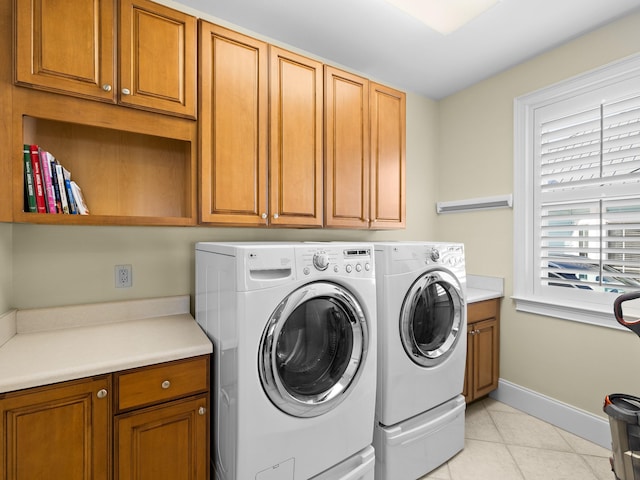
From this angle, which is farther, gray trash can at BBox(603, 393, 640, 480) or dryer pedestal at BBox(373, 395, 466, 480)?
dryer pedestal at BBox(373, 395, 466, 480)

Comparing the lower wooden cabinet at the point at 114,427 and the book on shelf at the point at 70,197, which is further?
the book on shelf at the point at 70,197

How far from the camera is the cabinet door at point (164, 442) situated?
121 cm

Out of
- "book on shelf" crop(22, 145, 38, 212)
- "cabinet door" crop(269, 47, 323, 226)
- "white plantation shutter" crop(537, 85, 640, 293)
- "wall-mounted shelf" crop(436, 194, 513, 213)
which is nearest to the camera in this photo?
"book on shelf" crop(22, 145, 38, 212)

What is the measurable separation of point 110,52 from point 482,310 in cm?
277

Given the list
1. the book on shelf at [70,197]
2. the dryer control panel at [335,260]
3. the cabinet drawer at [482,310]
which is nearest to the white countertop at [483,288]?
the cabinet drawer at [482,310]

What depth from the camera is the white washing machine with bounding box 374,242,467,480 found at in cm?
170

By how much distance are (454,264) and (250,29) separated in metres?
2.01

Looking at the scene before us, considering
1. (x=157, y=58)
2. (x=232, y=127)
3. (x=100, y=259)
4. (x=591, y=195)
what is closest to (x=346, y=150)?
(x=232, y=127)

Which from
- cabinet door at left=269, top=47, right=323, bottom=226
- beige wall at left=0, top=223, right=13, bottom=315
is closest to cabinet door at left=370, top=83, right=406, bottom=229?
cabinet door at left=269, top=47, right=323, bottom=226

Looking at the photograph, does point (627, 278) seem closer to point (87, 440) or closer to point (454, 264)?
point (454, 264)

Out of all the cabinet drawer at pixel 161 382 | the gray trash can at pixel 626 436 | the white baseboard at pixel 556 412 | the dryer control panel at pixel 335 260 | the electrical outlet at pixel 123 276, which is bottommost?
the white baseboard at pixel 556 412

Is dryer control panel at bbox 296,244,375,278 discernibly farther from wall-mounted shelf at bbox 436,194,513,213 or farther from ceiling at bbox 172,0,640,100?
wall-mounted shelf at bbox 436,194,513,213

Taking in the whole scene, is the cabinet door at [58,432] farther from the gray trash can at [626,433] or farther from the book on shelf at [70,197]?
the gray trash can at [626,433]

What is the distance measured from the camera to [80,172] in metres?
1.64
